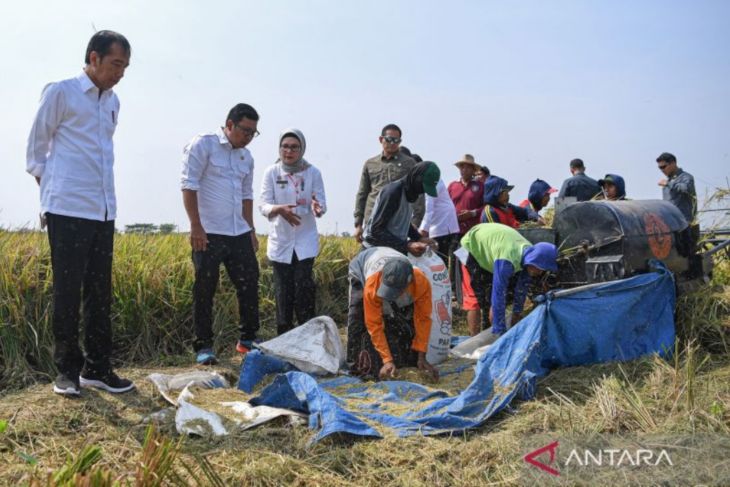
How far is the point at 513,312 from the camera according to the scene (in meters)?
5.11

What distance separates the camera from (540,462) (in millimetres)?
2590

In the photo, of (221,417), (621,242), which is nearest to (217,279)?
(221,417)

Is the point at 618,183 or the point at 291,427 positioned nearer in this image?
Answer: the point at 291,427

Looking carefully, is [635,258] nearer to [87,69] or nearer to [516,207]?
[516,207]

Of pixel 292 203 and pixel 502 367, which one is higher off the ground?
pixel 292 203

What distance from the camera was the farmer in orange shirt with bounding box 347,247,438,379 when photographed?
4176 mm

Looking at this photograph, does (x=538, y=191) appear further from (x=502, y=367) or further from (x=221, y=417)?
(x=221, y=417)

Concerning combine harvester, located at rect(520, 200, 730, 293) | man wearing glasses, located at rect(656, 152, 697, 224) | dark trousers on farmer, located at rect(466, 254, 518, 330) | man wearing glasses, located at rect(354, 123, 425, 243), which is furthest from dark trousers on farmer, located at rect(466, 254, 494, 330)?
man wearing glasses, located at rect(656, 152, 697, 224)

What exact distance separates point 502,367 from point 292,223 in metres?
2.06

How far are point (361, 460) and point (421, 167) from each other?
104 inches

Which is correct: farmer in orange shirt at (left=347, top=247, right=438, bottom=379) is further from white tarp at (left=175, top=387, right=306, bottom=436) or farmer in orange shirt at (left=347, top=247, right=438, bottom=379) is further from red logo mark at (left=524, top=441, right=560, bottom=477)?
red logo mark at (left=524, top=441, right=560, bottom=477)

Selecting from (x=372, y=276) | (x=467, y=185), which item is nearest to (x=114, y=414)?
(x=372, y=276)

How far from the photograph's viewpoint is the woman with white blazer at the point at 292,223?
5.21 meters

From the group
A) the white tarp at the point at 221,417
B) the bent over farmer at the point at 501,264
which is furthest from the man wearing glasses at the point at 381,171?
the white tarp at the point at 221,417
